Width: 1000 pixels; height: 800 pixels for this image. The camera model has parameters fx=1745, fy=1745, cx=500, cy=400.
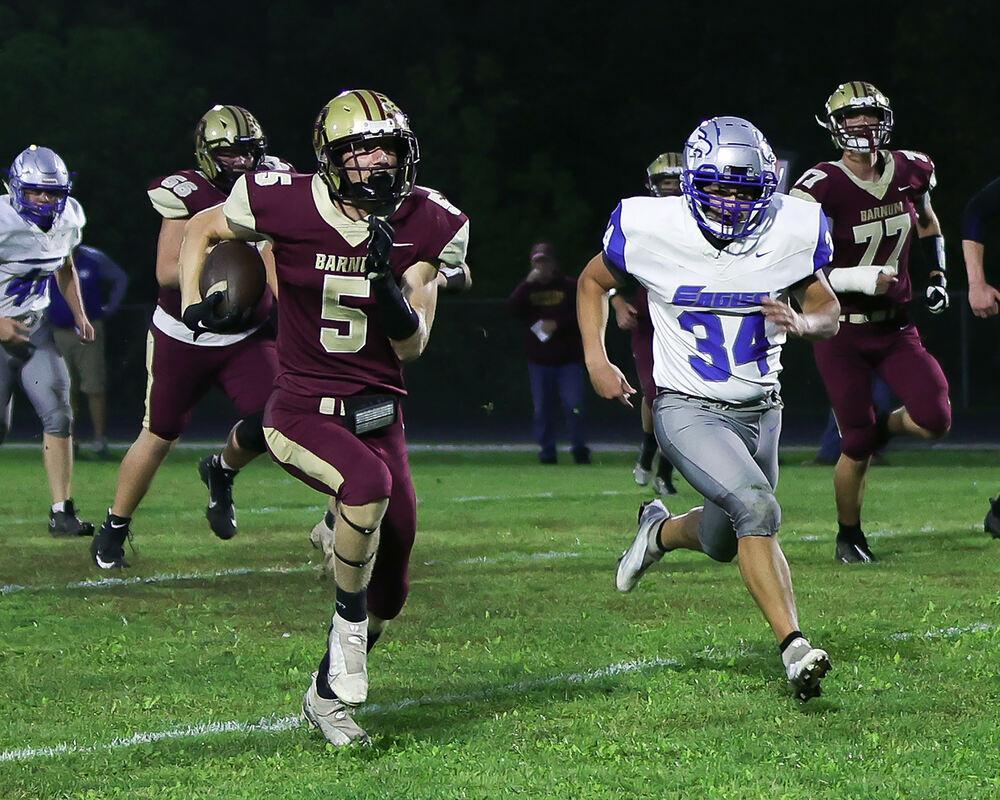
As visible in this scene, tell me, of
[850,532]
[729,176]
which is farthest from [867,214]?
[729,176]

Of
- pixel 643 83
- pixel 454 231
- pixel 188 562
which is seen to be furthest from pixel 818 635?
pixel 643 83

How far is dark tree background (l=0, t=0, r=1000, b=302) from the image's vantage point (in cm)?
3070

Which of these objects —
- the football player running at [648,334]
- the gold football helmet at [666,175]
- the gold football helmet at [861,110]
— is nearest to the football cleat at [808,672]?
the gold football helmet at [861,110]

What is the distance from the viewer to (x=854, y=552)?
8.73 meters

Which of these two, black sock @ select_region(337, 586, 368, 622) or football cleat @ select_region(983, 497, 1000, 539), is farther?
football cleat @ select_region(983, 497, 1000, 539)

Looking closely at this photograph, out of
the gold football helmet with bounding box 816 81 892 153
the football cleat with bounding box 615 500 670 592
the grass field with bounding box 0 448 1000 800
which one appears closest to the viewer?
the grass field with bounding box 0 448 1000 800

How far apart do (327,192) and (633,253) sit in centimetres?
124

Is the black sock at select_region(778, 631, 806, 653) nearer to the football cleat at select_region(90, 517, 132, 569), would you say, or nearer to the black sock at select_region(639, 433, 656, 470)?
the football cleat at select_region(90, 517, 132, 569)

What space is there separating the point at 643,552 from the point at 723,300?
55.3 inches

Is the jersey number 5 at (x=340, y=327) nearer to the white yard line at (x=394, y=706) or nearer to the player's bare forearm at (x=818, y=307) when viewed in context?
the white yard line at (x=394, y=706)

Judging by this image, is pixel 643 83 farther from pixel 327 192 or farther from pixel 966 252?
pixel 327 192

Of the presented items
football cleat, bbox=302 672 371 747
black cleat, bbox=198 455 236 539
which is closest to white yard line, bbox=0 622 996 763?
football cleat, bbox=302 672 371 747

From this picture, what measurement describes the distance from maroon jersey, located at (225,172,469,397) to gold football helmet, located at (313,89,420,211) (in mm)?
130

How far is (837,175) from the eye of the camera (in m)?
8.67
